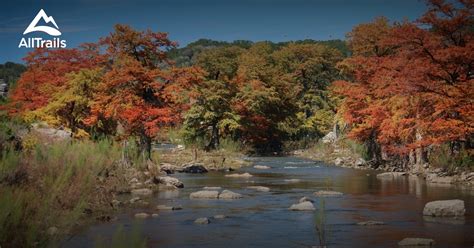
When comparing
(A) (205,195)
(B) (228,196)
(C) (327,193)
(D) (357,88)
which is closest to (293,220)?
(B) (228,196)

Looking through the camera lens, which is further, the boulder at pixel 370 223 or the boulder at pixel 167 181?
the boulder at pixel 167 181

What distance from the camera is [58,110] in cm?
3828

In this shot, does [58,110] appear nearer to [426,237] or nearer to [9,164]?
[9,164]

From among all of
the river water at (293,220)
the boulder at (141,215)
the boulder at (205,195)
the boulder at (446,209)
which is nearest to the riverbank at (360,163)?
the river water at (293,220)

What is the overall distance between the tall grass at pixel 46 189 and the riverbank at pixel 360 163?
682 inches

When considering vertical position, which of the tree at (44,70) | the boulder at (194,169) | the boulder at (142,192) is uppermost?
the tree at (44,70)

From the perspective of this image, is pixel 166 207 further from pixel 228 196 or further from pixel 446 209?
pixel 446 209

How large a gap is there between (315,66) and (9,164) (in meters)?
61.6

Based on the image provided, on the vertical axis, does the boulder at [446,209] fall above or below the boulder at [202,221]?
above

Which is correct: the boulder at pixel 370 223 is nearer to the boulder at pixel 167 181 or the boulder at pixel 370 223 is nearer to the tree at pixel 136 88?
the boulder at pixel 167 181

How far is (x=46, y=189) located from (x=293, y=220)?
8.32 metres

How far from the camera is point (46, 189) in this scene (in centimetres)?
1320

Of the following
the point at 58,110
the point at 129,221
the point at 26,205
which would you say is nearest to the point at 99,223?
the point at 129,221

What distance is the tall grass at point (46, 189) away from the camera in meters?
→ 8.57
